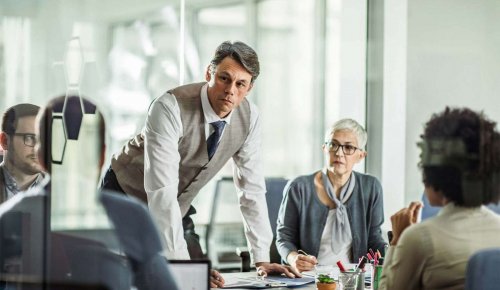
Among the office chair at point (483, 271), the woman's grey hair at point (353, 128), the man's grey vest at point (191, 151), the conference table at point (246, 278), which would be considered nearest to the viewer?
the man's grey vest at point (191, 151)

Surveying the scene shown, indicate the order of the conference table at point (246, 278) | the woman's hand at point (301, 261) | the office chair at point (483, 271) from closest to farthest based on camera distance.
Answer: the office chair at point (483, 271) → the conference table at point (246, 278) → the woman's hand at point (301, 261)

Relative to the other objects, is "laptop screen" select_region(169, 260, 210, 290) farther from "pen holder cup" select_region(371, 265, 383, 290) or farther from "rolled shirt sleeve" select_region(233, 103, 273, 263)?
"rolled shirt sleeve" select_region(233, 103, 273, 263)

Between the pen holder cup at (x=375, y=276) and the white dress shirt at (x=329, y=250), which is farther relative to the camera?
the white dress shirt at (x=329, y=250)

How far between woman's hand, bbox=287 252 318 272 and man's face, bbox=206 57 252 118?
0.65 meters

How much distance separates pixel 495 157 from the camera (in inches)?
72.7

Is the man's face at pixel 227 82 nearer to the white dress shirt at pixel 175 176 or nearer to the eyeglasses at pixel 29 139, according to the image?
the white dress shirt at pixel 175 176

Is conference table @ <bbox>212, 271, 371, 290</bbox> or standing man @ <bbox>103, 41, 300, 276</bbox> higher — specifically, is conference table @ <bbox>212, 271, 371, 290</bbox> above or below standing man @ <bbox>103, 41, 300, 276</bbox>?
below

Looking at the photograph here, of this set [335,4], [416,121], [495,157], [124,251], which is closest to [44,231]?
[124,251]

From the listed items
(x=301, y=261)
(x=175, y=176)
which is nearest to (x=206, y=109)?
(x=175, y=176)

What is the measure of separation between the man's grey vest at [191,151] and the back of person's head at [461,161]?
1.74ft

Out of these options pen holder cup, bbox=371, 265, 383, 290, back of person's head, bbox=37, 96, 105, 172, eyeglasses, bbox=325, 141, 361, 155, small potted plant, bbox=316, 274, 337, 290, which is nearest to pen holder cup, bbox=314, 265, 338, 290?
Result: small potted plant, bbox=316, 274, 337, 290

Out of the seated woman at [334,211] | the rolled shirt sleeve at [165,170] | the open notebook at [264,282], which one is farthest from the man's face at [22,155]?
the seated woman at [334,211]

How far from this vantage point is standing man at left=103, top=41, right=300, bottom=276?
173 centimetres

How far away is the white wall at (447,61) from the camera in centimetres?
190
